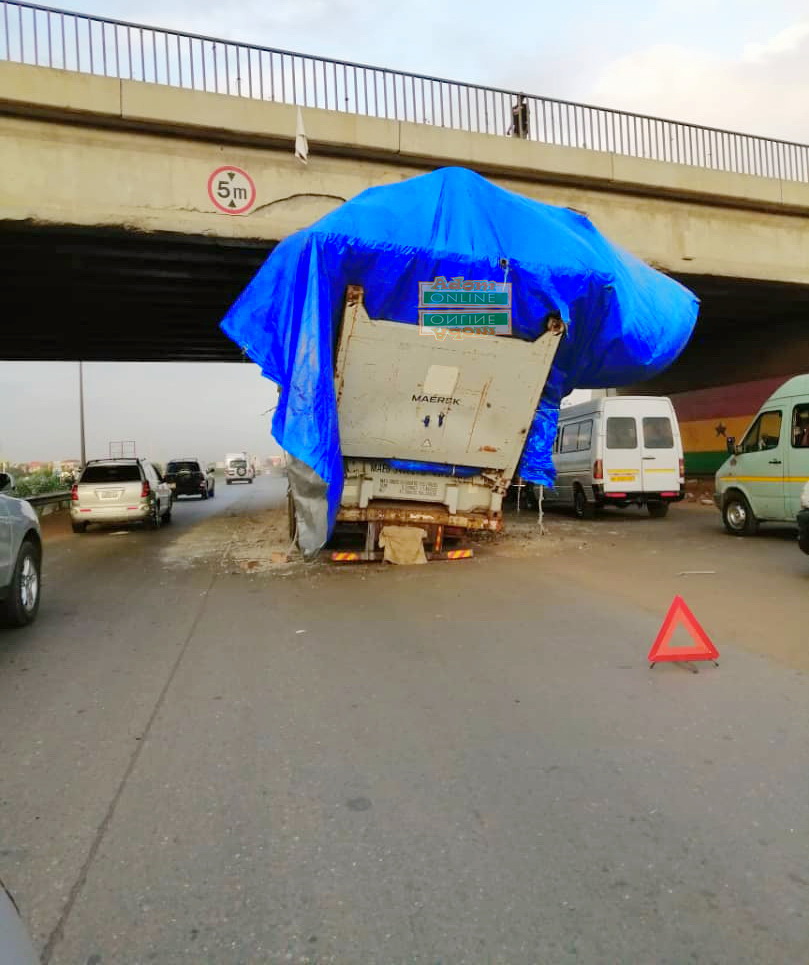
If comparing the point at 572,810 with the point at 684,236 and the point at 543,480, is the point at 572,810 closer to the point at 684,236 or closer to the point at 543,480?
the point at 543,480

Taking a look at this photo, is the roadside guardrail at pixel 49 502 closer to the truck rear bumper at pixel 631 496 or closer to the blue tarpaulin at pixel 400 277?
the truck rear bumper at pixel 631 496

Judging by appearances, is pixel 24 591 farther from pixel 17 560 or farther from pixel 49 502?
pixel 49 502

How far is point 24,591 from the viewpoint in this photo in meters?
6.67

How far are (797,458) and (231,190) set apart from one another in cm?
997

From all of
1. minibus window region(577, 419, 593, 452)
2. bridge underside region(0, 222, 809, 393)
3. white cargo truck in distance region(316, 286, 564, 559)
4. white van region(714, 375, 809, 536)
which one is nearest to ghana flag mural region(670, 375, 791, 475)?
bridge underside region(0, 222, 809, 393)

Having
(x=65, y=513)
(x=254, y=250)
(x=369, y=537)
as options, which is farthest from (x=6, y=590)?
(x=65, y=513)

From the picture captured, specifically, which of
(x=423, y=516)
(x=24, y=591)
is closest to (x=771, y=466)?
(x=423, y=516)

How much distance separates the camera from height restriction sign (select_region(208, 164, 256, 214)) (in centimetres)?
1158

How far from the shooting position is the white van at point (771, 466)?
10641mm

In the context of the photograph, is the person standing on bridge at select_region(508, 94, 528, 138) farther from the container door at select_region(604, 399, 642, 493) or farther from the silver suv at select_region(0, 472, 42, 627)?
the silver suv at select_region(0, 472, 42, 627)

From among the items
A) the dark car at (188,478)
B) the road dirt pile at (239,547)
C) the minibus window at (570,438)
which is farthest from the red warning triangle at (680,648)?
the dark car at (188,478)

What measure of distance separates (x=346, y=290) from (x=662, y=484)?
9.69 meters

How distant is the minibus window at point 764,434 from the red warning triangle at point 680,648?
23.7 ft

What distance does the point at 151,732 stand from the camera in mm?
4066
